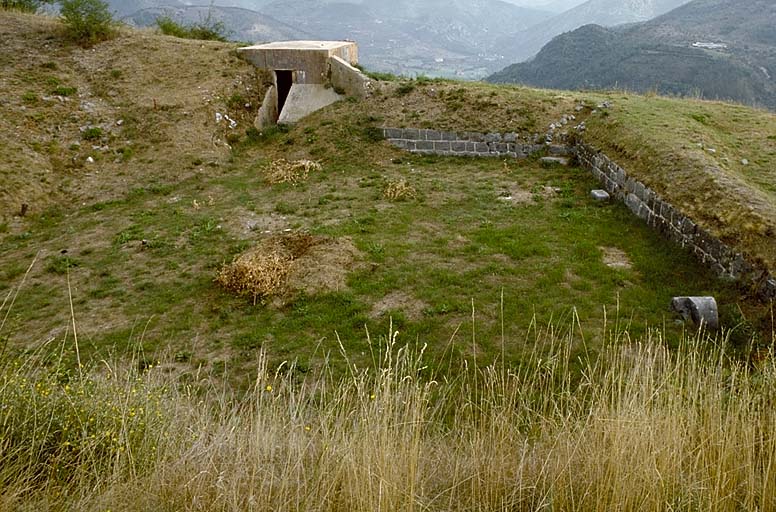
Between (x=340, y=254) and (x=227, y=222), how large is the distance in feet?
10.3

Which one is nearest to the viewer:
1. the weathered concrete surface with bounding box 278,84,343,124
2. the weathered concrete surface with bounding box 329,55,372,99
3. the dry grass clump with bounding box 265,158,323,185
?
the dry grass clump with bounding box 265,158,323,185

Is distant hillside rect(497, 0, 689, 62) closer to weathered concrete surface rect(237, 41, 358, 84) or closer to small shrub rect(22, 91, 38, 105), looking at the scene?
weathered concrete surface rect(237, 41, 358, 84)

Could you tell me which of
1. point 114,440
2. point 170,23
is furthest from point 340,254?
point 170,23

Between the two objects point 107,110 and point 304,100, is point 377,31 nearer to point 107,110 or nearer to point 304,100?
point 304,100

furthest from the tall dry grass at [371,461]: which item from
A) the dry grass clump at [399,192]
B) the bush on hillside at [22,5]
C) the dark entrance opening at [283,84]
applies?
the bush on hillside at [22,5]

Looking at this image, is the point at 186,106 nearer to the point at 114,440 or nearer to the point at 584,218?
the point at 584,218

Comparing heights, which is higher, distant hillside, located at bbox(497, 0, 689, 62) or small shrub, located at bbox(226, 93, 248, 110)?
distant hillside, located at bbox(497, 0, 689, 62)

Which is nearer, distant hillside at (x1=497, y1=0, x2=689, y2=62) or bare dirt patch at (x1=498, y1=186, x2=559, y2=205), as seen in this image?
bare dirt patch at (x1=498, y1=186, x2=559, y2=205)

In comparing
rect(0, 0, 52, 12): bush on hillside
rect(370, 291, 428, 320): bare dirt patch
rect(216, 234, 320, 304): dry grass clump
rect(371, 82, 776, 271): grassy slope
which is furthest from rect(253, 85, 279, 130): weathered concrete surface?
rect(0, 0, 52, 12): bush on hillside

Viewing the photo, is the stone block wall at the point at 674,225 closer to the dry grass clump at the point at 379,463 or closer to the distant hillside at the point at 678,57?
the dry grass clump at the point at 379,463

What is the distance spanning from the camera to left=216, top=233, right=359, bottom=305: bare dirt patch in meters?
8.10

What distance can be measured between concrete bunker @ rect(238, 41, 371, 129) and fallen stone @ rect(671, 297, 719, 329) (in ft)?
38.0

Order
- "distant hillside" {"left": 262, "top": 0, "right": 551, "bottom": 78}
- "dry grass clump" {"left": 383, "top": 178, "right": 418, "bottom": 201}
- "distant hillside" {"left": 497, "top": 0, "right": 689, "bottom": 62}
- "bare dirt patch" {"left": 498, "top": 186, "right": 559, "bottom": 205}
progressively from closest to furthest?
1. "bare dirt patch" {"left": 498, "top": 186, "right": 559, "bottom": 205}
2. "dry grass clump" {"left": 383, "top": 178, "right": 418, "bottom": 201}
3. "distant hillside" {"left": 262, "top": 0, "right": 551, "bottom": 78}
4. "distant hillside" {"left": 497, "top": 0, "right": 689, "bottom": 62}

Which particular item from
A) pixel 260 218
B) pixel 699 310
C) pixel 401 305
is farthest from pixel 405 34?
pixel 699 310
